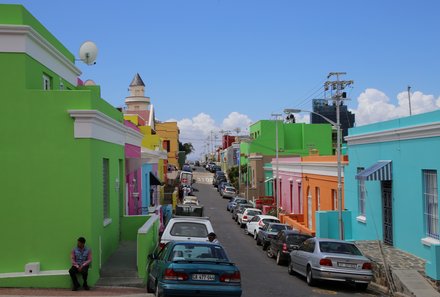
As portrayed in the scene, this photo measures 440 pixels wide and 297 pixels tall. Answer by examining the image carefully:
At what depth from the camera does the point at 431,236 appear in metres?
18.2

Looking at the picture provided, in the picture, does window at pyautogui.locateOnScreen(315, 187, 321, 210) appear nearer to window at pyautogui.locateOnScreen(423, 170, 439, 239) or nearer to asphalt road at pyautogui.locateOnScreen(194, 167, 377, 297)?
asphalt road at pyautogui.locateOnScreen(194, 167, 377, 297)

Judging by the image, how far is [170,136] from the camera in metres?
93.2

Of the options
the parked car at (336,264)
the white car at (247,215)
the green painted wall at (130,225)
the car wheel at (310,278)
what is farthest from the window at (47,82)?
→ the white car at (247,215)

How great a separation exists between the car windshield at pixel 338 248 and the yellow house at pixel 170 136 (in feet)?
247

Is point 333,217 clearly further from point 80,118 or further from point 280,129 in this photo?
point 280,129

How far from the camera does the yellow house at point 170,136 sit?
9231cm

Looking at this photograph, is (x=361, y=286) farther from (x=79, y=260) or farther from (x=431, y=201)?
(x=79, y=260)

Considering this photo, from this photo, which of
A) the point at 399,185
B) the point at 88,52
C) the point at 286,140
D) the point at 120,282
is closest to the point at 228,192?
the point at 286,140

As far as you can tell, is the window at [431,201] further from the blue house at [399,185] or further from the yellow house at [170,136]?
the yellow house at [170,136]

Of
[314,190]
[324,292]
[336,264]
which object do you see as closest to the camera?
[324,292]

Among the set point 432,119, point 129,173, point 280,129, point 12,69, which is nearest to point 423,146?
point 432,119

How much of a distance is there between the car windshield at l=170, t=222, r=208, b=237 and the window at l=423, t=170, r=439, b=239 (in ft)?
24.4

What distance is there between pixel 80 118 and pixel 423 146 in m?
11.4

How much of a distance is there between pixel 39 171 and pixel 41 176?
124mm
